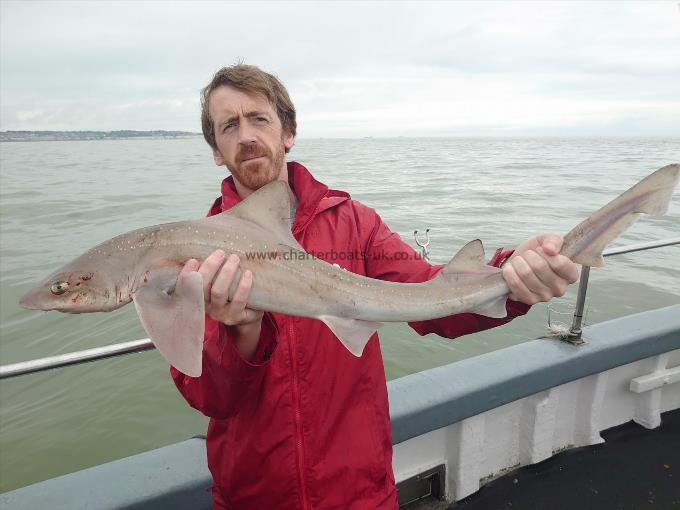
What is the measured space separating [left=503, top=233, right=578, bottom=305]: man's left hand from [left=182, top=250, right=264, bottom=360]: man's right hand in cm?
114

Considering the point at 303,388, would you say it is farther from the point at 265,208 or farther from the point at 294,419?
the point at 265,208

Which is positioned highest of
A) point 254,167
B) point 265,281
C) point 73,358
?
point 254,167

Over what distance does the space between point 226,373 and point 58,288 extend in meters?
0.77

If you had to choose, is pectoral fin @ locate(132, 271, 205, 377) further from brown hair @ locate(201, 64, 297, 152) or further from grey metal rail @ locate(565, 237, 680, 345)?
grey metal rail @ locate(565, 237, 680, 345)

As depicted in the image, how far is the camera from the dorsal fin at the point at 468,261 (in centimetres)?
219

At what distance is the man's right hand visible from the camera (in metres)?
1.84

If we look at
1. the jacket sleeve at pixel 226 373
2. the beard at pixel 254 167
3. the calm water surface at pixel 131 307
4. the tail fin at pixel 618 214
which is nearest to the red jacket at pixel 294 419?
the jacket sleeve at pixel 226 373

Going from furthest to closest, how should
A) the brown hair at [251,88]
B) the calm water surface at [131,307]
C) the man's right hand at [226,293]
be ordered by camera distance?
1. the calm water surface at [131,307]
2. the brown hair at [251,88]
3. the man's right hand at [226,293]

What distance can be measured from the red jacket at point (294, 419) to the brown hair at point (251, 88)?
1.36m

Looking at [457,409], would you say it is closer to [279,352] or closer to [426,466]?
[426,466]

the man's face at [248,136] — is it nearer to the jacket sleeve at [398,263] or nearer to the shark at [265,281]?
the shark at [265,281]

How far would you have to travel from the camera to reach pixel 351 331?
2031mm

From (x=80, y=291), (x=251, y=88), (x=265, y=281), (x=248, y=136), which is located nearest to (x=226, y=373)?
(x=265, y=281)

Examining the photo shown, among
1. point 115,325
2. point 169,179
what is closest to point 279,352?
point 115,325
